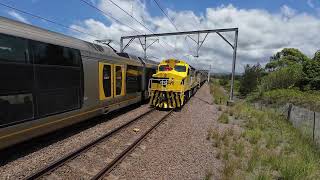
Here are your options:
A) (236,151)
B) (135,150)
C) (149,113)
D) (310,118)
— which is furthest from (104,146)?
(310,118)

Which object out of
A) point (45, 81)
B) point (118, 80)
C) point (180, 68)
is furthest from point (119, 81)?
point (180, 68)

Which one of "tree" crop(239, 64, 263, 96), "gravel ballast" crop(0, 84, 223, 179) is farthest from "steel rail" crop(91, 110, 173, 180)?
"tree" crop(239, 64, 263, 96)

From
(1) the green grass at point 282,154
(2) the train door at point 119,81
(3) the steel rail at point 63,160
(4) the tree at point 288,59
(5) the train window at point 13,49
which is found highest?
(4) the tree at point 288,59

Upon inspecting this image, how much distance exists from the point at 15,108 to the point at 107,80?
4.63 meters

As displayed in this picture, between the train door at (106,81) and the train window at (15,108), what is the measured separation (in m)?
3.58

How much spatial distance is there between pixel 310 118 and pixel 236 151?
29.9 feet

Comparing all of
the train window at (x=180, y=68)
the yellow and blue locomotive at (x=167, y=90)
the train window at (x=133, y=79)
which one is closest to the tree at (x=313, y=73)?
the train window at (x=180, y=68)

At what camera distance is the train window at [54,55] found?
6003 mm

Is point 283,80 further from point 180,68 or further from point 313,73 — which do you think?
point 180,68

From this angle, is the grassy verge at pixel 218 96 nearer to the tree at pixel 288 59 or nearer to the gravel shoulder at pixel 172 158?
the gravel shoulder at pixel 172 158

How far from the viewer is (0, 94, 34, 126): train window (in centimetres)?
498

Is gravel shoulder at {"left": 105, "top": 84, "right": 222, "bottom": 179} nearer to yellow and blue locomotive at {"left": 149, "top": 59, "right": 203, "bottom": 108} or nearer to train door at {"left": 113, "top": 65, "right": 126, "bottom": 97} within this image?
train door at {"left": 113, "top": 65, "right": 126, "bottom": 97}

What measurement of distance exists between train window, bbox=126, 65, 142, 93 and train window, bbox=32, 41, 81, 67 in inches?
188

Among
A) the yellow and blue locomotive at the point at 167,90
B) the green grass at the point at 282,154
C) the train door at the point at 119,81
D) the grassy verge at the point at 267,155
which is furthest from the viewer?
the yellow and blue locomotive at the point at 167,90
